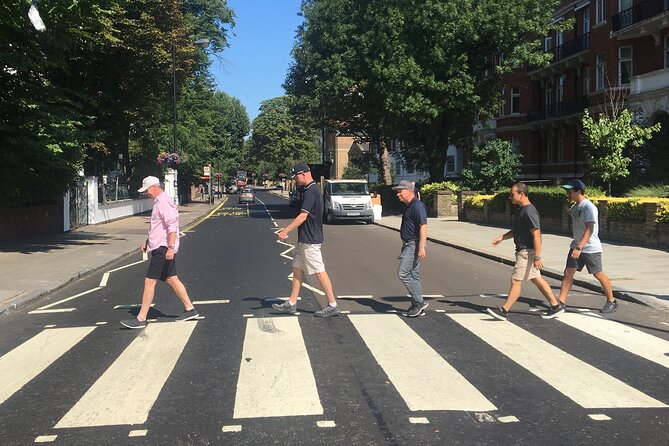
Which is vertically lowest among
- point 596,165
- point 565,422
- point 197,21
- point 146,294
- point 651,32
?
point 565,422

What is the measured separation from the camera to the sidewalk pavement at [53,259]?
385 inches

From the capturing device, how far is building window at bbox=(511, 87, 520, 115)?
→ 4091 centimetres

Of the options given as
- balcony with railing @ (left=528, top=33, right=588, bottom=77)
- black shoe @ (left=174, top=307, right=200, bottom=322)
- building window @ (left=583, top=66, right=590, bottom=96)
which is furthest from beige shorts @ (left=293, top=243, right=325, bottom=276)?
building window @ (left=583, top=66, right=590, bottom=96)

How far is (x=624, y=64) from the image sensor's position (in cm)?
2927

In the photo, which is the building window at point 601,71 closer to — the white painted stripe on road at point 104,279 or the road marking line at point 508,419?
the white painted stripe on road at point 104,279

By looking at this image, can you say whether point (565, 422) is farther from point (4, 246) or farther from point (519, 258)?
point (4, 246)

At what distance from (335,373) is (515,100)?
1538 inches

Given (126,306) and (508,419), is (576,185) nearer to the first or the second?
(508,419)

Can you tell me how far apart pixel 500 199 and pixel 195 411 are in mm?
21141

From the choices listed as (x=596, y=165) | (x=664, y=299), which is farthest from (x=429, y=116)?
(x=664, y=299)

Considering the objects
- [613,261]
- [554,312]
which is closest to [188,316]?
[554,312]

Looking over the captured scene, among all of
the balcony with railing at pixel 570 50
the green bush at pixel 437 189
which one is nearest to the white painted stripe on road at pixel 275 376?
the green bush at pixel 437 189

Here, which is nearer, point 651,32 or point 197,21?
point 651,32

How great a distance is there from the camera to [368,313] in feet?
26.1
